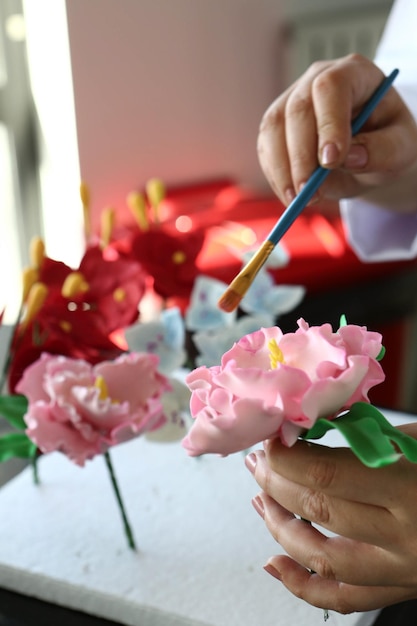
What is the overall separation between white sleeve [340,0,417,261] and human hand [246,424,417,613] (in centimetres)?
43

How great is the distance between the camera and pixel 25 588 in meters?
0.43

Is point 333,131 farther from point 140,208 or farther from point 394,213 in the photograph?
point 394,213

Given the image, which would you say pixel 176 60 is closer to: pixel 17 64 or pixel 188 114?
pixel 188 114

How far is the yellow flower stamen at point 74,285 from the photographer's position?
481mm

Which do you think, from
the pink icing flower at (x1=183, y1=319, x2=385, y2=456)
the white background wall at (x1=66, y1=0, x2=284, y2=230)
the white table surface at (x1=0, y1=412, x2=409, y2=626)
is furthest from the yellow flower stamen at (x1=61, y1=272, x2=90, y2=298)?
the white background wall at (x1=66, y1=0, x2=284, y2=230)

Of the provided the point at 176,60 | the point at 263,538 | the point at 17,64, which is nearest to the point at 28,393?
the point at 263,538

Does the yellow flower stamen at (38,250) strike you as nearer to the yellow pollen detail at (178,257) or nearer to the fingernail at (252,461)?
the yellow pollen detail at (178,257)

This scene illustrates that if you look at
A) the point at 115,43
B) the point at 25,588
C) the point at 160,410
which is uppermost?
the point at 115,43

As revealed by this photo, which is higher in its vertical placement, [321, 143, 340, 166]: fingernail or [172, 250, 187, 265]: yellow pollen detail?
[321, 143, 340, 166]: fingernail

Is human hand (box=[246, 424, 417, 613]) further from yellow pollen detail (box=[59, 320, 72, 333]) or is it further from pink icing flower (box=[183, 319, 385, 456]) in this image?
yellow pollen detail (box=[59, 320, 72, 333])

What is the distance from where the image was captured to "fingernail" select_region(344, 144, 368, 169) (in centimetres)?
50

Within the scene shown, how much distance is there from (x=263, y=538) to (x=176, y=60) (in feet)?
5.50

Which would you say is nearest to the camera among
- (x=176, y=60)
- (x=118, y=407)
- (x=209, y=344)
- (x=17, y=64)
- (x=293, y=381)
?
(x=293, y=381)

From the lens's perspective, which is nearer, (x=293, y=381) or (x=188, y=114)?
(x=293, y=381)
